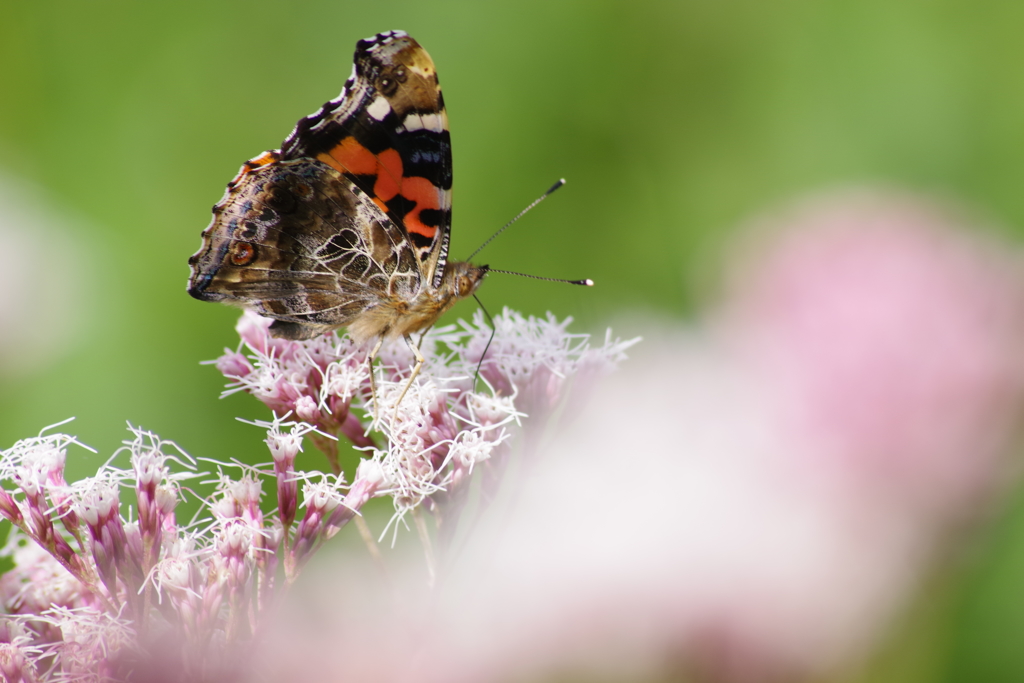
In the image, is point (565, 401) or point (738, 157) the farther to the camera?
point (738, 157)

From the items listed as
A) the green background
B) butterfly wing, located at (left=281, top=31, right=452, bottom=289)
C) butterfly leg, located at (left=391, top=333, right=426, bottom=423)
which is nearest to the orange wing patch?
butterfly wing, located at (left=281, top=31, right=452, bottom=289)

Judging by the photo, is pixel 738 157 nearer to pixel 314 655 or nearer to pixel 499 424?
pixel 499 424

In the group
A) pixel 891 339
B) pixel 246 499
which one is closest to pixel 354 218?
pixel 246 499

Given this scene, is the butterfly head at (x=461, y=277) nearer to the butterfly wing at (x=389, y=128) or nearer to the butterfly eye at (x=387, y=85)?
the butterfly wing at (x=389, y=128)

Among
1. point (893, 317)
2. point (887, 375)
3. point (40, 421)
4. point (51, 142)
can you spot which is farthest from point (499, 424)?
point (51, 142)

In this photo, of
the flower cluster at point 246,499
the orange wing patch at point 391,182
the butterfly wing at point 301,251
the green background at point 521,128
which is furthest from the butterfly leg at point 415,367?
the green background at point 521,128

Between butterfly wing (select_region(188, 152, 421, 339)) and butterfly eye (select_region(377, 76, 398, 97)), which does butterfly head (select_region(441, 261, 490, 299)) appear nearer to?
butterfly wing (select_region(188, 152, 421, 339))
